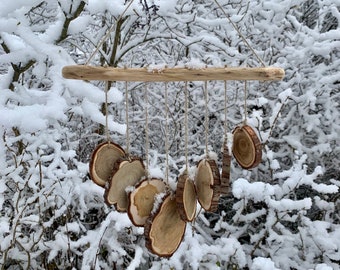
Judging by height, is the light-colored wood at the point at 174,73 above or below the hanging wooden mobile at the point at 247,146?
above

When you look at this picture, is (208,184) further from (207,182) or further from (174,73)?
(174,73)

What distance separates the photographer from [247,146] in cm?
127

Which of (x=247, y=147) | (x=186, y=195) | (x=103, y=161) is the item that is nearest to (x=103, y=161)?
(x=103, y=161)

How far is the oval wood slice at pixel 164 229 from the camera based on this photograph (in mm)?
1215

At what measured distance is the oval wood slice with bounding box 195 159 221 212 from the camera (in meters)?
1.21

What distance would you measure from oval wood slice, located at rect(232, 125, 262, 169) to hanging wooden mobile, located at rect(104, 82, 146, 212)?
0.91 ft

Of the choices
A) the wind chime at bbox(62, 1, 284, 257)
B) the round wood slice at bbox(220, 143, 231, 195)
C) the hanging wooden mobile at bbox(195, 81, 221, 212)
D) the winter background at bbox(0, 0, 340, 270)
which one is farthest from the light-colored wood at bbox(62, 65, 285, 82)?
the winter background at bbox(0, 0, 340, 270)

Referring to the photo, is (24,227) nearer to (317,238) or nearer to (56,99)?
(56,99)

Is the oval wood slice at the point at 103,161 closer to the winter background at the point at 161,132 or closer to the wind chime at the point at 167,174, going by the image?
the wind chime at the point at 167,174

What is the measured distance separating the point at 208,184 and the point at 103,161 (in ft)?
1.01

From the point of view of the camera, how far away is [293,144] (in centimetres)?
284

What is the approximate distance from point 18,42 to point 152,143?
4.46 feet

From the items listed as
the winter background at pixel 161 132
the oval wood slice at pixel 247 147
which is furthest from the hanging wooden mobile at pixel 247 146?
the winter background at pixel 161 132

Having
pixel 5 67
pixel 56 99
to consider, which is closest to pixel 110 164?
pixel 56 99
